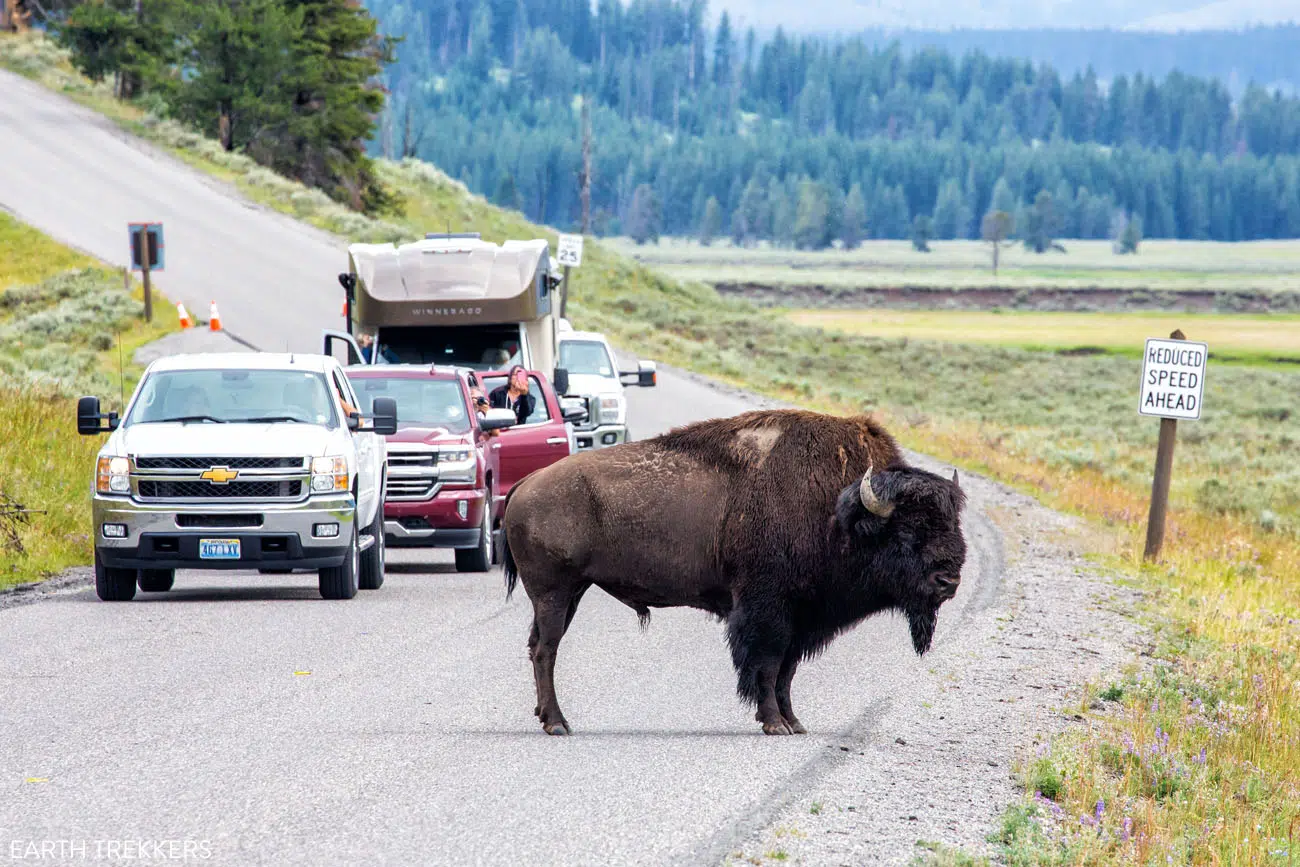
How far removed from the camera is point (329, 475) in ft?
49.3

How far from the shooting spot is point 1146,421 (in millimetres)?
57312

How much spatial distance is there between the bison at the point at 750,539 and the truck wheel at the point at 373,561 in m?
6.36

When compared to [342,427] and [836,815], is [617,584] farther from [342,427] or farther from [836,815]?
[342,427]

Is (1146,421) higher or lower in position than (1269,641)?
lower

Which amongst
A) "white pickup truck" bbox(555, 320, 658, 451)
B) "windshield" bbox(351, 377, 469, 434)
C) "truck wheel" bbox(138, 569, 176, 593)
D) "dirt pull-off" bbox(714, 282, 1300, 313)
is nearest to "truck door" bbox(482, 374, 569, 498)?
"windshield" bbox(351, 377, 469, 434)

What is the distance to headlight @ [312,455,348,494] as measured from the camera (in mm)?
14992

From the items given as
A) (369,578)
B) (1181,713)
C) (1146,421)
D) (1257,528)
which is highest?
(1181,713)

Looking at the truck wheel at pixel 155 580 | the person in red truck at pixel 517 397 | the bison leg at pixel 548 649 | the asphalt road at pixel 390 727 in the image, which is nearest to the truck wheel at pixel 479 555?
the asphalt road at pixel 390 727

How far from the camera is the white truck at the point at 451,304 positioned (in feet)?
76.3

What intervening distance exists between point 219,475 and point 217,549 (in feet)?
1.96

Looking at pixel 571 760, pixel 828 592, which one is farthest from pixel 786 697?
pixel 571 760

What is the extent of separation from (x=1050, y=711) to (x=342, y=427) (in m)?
7.21

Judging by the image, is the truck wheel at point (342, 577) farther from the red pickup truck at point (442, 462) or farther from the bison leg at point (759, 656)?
the bison leg at point (759, 656)

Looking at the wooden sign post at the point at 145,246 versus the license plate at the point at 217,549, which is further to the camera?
the wooden sign post at the point at 145,246
